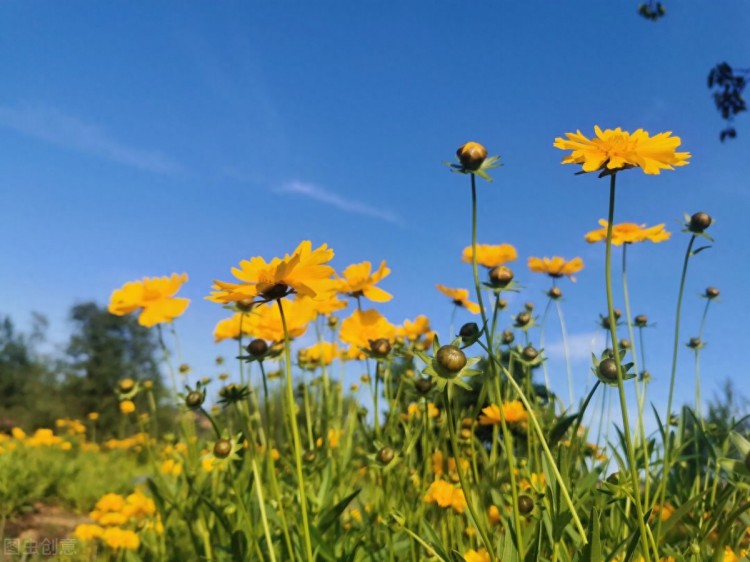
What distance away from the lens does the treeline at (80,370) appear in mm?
12047

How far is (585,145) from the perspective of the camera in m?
0.93

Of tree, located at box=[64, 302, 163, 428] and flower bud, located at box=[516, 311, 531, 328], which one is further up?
tree, located at box=[64, 302, 163, 428]

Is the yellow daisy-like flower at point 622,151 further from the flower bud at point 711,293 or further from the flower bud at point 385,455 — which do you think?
the flower bud at point 711,293

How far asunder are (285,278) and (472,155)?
348mm

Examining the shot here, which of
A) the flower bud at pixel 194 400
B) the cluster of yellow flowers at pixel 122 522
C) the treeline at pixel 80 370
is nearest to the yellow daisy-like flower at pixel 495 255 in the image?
the flower bud at pixel 194 400

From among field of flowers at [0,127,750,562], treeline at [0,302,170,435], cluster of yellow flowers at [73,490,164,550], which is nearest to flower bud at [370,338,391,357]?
field of flowers at [0,127,750,562]

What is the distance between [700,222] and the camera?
143 centimetres

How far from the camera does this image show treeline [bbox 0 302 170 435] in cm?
1205

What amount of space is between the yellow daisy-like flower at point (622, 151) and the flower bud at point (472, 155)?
0.12 meters

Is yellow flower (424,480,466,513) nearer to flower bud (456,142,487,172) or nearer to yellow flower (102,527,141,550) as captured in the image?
flower bud (456,142,487,172)

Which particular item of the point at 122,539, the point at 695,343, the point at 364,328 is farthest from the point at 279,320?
the point at 695,343

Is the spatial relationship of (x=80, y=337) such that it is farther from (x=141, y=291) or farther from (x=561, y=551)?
(x=561, y=551)

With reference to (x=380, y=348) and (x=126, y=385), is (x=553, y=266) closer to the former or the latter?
(x=380, y=348)

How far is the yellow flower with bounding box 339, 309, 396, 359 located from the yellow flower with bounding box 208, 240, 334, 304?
2.12 ft
